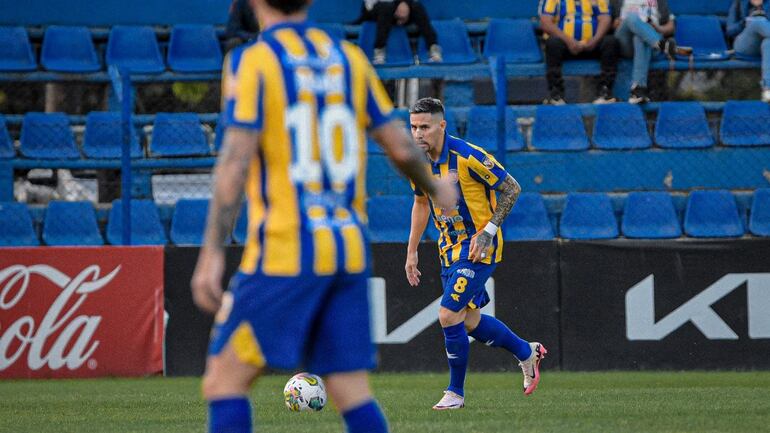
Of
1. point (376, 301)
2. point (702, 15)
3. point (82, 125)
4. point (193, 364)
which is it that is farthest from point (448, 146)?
point (702, 15)

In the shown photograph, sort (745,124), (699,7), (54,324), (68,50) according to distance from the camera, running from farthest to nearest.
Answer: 1. (699,7)
2. (68,50)
3. (745,124)
4. (54,324)

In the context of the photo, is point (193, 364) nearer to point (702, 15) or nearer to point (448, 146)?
point (448, 146)

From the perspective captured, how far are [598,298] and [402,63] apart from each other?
399 centimetres

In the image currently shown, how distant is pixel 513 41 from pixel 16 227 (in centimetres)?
625

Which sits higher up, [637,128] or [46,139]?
[46,139]

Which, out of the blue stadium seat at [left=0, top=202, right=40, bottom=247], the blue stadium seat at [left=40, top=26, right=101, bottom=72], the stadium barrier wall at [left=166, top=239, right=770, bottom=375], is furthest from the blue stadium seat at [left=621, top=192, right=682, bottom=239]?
the blue stadium seat at [left=40, top=26, right=101, bottom=72]

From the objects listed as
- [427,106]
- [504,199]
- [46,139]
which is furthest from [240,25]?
[504,199]

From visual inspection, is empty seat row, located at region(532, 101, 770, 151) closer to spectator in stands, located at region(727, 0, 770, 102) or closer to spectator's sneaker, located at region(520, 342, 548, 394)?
spectator in stands, located at region(727, 0, 770, 102)

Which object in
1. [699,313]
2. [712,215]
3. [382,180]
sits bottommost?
[699,313]

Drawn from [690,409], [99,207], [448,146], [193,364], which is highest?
[448,146]

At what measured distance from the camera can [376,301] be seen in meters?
11.7

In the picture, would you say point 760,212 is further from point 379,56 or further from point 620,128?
point 379,56

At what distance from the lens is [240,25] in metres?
14.2

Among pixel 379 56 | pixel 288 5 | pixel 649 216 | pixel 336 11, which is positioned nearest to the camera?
pixel 288 5
